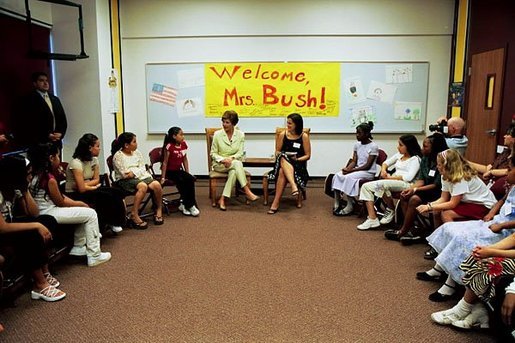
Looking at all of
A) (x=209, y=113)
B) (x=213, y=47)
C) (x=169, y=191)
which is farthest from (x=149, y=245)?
(x=213, y=47)

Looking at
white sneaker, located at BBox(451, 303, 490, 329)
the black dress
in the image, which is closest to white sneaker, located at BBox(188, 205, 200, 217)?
the black dress

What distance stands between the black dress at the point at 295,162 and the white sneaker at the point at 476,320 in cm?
286

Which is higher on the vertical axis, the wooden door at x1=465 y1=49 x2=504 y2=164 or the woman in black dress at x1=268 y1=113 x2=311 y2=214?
the wooden door at x1=465 y1=49 x2=504 y2=164

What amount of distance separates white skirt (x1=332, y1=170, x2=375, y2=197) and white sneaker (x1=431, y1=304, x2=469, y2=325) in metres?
2.24

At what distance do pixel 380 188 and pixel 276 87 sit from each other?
2693mm

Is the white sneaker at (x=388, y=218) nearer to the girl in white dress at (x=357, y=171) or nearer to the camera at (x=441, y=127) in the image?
the girl in white dress at (x=357, y=171)

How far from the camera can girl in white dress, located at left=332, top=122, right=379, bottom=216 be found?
4.79 meters

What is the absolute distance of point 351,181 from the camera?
15.7 ft

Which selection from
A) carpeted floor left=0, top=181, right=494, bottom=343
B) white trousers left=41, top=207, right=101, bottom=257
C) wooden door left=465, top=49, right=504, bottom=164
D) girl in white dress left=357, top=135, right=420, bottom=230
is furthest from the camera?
wooden door left=465, top=49, right=504, bottom=164

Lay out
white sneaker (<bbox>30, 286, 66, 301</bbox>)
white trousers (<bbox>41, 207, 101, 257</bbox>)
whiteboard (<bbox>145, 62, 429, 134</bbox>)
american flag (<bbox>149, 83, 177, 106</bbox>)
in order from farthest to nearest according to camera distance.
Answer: american flag (<bbox>149, 83, 177, 106</bbox>)
whiteboard (<bbox>145, 62, 429, 134</bbox>)
white trousers (<bbox>41, 207, 101, 257</bbox>)
white sneaker (<bbox>30, 286, 66, 301</bbox>)

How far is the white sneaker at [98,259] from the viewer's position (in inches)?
136

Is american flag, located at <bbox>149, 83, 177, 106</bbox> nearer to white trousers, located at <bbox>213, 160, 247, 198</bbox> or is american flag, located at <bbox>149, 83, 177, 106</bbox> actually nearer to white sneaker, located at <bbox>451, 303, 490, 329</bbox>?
white trousers, located at <bbox>213, 160, 247, 198</bbox>

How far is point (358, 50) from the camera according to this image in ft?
20.9

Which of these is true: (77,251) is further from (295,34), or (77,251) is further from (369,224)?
(295,34)
